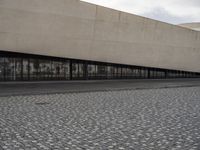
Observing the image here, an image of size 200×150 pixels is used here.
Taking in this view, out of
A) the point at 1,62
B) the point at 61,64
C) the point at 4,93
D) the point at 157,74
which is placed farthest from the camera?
the point at 157,74

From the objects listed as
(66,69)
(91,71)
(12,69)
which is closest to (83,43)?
(66,69)

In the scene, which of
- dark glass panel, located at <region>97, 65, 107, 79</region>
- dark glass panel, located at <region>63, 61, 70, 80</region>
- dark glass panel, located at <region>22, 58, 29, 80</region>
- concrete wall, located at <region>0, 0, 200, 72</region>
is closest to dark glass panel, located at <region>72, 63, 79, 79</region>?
dark glass panel, located at <region>63, 61, 70, 80</region>

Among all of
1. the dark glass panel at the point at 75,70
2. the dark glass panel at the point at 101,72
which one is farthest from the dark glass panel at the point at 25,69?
the dark glass panel at the point at 101,72

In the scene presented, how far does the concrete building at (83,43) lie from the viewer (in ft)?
71.7

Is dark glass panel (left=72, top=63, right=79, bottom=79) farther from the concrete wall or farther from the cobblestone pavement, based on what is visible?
the cobblestone pavement

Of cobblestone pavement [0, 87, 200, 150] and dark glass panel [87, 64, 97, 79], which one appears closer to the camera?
cobblestone pavement [0, 87, 200, 150]

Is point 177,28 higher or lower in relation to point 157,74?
higher

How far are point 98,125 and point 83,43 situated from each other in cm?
1566

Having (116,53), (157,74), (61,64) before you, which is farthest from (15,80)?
(157,74)

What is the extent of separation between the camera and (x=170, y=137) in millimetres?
7648

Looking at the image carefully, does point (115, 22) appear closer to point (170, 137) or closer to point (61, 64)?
point (61, 64)

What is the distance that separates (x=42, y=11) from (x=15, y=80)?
571cm

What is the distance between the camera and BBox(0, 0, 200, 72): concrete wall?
21.6 metres

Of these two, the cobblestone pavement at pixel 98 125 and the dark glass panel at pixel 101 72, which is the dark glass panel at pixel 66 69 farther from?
the cobblestone pavement at pixel 98 125
